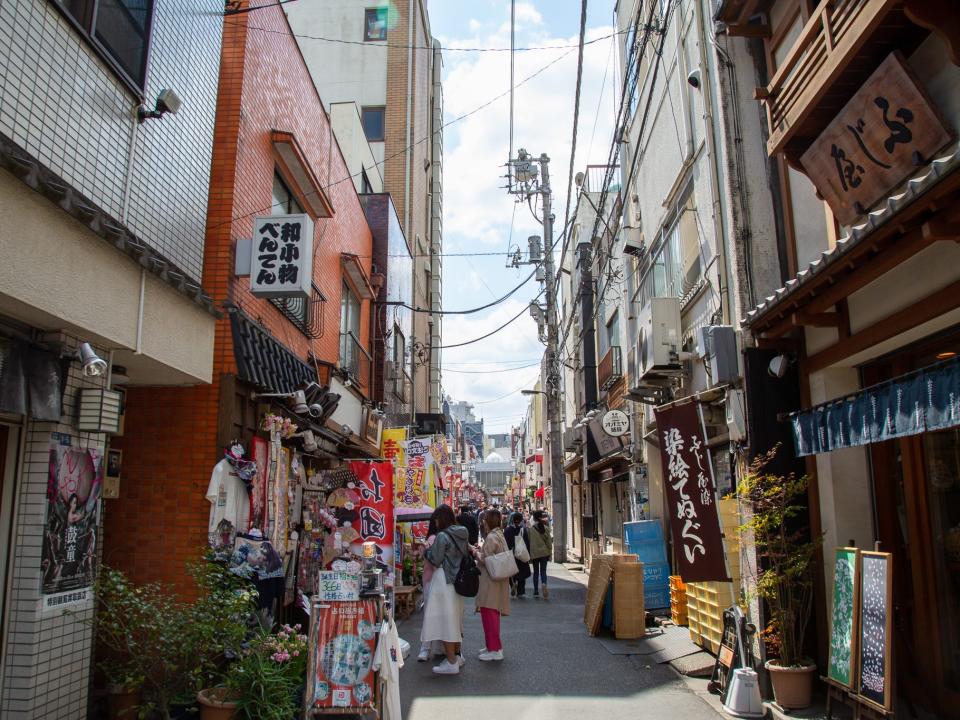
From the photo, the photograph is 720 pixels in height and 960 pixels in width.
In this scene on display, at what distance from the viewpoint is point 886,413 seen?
6.15 meters

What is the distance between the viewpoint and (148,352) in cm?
654

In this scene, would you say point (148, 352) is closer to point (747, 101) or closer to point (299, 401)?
point (299, 401)

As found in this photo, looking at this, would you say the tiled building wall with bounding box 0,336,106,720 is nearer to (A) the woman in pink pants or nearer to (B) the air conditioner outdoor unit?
(A) the woman in pink pants

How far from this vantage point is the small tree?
24.1 ft

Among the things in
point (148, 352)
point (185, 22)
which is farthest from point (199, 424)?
point (185, 22)

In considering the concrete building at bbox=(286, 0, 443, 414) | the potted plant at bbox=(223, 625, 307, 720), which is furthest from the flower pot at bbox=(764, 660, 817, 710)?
the concrete building at bbox=(286, 0, 443, 414)

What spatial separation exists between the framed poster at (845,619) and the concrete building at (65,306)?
254 inches

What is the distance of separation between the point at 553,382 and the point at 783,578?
2004 centimetres

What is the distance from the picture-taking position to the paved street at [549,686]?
24.4 ft

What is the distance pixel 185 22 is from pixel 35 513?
18.7 feet

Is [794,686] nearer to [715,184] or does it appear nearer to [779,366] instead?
[779,366]

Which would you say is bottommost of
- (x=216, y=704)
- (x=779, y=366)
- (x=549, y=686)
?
(x=549, y=686)

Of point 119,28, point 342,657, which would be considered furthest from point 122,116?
point 342,657

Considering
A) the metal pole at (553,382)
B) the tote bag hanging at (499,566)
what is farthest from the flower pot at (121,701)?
the metal pole at (553,382)
